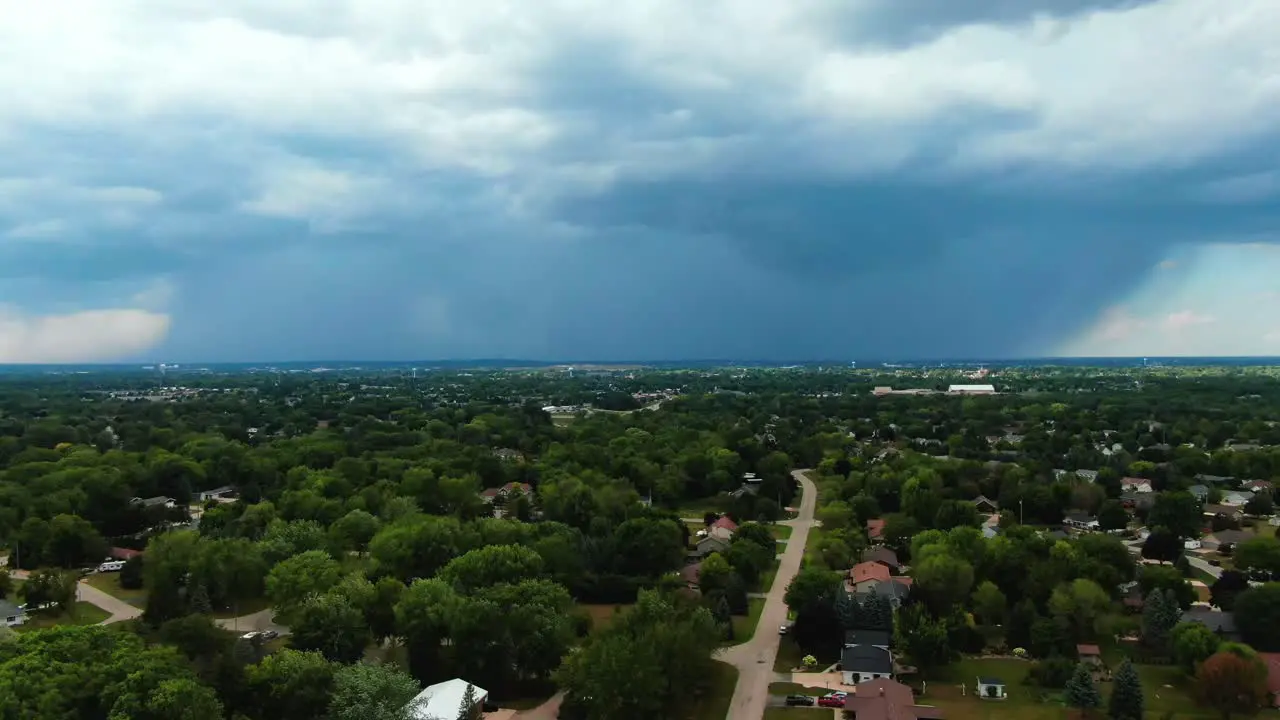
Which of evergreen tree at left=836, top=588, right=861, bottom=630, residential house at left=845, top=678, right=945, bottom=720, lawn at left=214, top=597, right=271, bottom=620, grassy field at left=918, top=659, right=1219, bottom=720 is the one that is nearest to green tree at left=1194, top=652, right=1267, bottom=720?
grassy field at left=918, top=659, right=1219, bottom=720

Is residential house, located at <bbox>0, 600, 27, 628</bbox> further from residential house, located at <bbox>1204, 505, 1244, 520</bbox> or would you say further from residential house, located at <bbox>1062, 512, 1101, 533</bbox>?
residential house, located at <bbox>1204, 505, 1244, 520</bbox>

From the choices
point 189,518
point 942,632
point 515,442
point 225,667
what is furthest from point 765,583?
point 515,442

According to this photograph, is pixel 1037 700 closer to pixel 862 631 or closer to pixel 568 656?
pixel 862 631

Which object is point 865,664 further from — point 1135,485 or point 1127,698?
point 1135,485

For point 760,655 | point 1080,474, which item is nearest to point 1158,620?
point 760,655

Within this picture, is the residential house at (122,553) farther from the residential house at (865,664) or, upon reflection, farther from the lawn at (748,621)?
the residential house at (865,664)

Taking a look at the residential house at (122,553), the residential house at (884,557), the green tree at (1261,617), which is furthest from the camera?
the residential house at (122,553)

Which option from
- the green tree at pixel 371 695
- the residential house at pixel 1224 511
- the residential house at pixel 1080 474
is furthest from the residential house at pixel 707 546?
the residential house at pixel 1224 511
